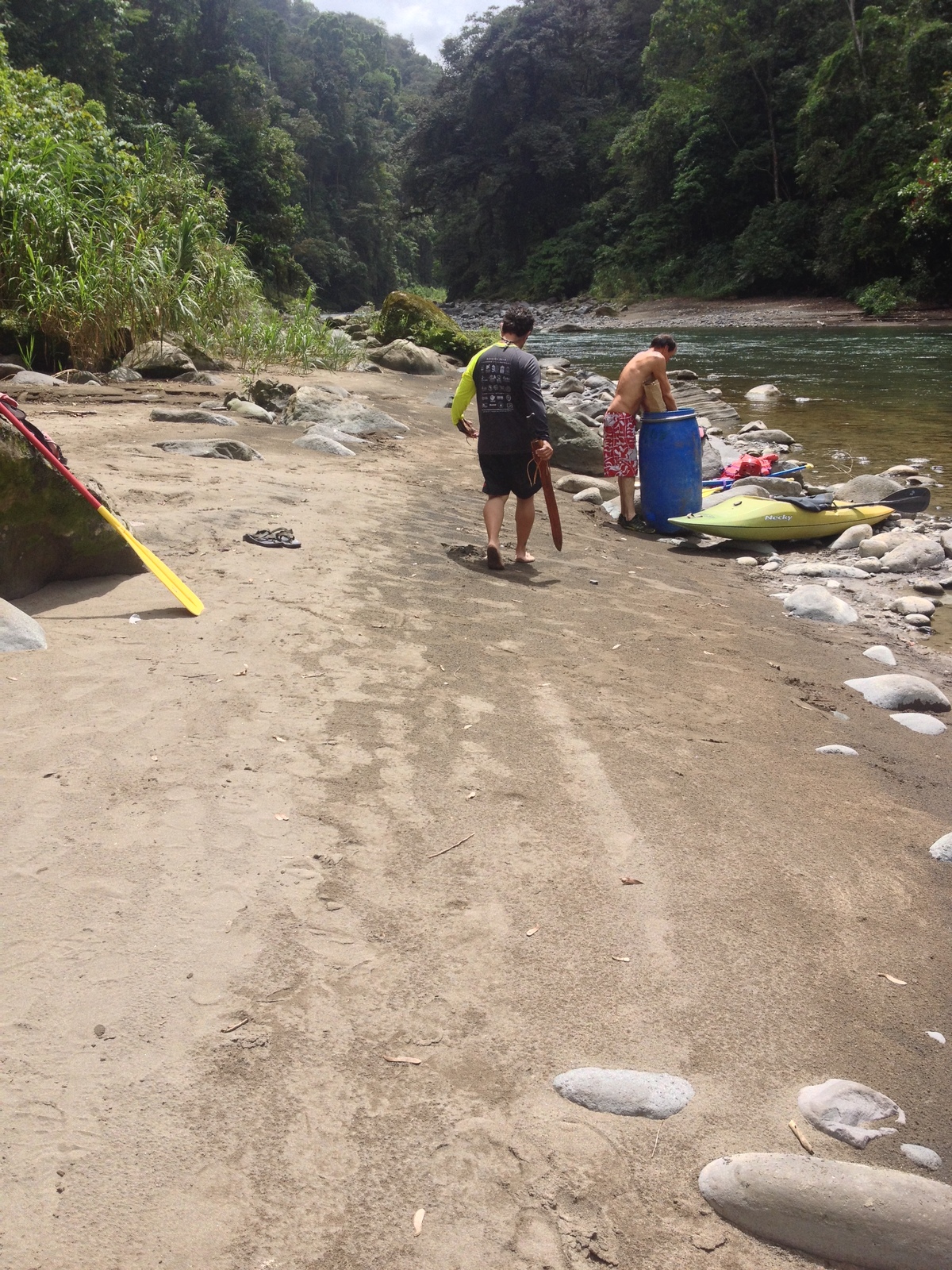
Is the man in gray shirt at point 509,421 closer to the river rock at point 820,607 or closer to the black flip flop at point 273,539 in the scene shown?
the black flip flop at point 273,539

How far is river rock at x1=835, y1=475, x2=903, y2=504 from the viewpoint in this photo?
285 inches

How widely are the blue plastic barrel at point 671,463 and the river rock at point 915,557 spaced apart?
143cm

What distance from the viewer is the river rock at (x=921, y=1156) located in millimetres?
1703

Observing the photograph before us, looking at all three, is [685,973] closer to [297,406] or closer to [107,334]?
[297,406]

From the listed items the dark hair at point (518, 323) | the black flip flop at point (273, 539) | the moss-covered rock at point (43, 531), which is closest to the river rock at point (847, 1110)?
the moss-covered rock at point (43, 531)

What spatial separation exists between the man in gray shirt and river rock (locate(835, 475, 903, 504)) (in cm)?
288

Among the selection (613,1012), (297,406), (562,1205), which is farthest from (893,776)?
(297,406)

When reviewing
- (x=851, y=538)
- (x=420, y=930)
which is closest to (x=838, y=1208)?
(x=420, y=930)

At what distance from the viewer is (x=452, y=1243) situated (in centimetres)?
150

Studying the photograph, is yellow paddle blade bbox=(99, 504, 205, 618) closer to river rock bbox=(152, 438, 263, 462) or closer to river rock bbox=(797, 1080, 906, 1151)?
river rock bbox=(152, 438, 263, 462)

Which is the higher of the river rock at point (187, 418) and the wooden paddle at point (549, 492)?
the river rock at point (187, 418)

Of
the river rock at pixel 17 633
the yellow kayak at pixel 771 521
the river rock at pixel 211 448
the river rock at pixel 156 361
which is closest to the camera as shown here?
the river rock at pixel 17 633

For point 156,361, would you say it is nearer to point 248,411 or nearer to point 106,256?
point 106,256

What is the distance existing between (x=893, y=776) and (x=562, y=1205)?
2.07 meters
